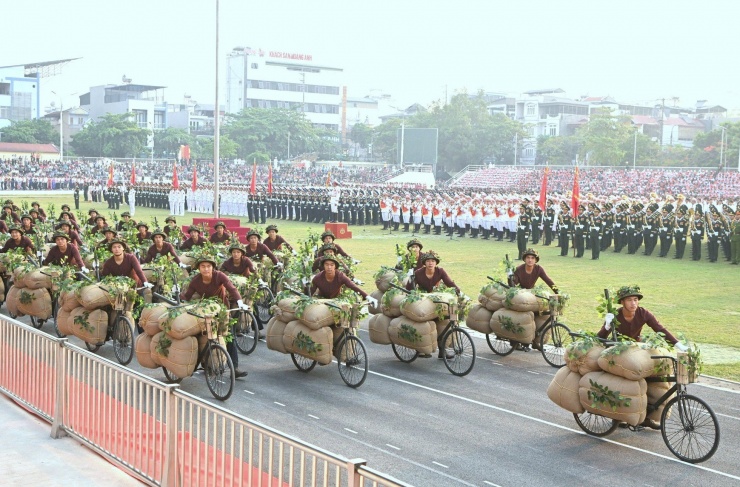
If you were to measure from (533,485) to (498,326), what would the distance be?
18.3 ft

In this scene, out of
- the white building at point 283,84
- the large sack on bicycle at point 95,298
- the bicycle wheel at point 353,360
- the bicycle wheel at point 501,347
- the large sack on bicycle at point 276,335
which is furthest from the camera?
the white building at point 283,84

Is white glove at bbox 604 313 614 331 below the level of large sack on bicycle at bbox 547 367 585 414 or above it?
above

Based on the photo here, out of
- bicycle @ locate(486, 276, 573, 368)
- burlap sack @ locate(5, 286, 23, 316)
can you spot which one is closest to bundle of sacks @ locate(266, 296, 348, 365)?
bicycle @ locate(486, 276, 573, 368)

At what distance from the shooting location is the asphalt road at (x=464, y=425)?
30.3ft

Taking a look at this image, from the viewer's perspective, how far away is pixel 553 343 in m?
14.2

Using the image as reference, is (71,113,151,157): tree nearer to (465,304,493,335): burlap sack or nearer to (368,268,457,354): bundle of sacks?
(465,304,493,335): burlap sack

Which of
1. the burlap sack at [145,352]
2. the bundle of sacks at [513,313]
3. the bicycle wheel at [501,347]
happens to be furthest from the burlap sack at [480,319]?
the burlap sack at [145,352]

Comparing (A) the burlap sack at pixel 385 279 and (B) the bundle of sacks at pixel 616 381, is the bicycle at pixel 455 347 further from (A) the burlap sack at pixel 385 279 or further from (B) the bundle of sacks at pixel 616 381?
(B) the bundle of sacks at pixel 616 381

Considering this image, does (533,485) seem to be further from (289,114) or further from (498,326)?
(289,114)

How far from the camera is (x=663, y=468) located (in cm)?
946

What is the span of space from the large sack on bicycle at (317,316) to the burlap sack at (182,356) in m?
1.65

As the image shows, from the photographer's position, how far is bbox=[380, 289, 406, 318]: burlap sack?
14.0m

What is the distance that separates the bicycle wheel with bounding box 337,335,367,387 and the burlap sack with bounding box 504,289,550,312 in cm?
276

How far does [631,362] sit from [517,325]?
4201 mm
